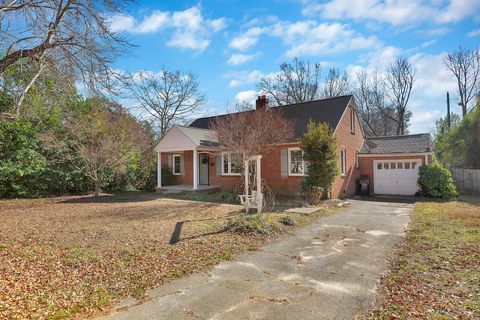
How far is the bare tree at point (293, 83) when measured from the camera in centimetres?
3525

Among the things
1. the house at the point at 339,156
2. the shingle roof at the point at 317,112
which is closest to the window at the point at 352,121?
the house at the point at 339,156

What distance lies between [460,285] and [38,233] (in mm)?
8986

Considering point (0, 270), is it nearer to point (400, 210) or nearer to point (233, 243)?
point (233, 243)

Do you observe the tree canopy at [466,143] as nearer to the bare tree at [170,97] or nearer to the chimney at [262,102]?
the chimney at [262,102]

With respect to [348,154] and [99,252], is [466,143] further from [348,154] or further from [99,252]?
[99,252]

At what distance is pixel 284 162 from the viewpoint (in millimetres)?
15633

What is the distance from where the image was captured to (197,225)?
27.8ft

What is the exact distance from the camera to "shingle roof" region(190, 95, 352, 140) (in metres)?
15.9

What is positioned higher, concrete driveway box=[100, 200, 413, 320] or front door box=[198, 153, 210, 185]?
front door box=[198, 153, 210, 185]

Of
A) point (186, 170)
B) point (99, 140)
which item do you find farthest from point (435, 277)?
point (186, 170)

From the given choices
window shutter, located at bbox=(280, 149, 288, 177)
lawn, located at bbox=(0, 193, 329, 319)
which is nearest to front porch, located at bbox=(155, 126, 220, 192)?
window shutter, located at bbox=(280, 149, 288, 177)

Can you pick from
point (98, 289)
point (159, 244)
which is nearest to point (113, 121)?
point (159, 244)

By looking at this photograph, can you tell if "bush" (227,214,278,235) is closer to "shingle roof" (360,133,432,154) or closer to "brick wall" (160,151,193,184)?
"brick wall" (160,151,193,184)

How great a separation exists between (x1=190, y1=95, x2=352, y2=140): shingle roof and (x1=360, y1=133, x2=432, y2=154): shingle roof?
3827 millimetres
